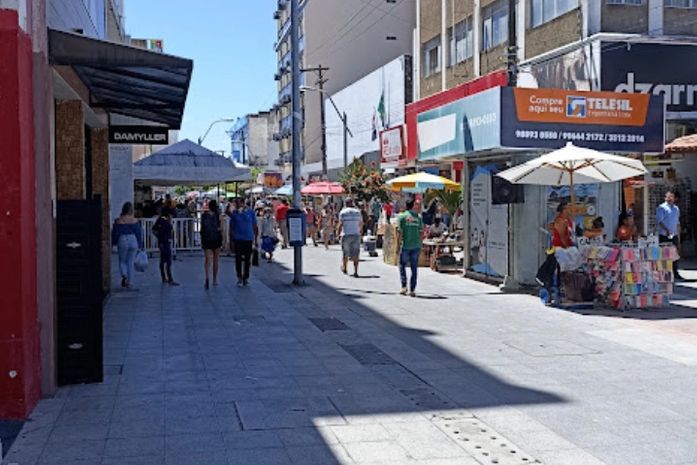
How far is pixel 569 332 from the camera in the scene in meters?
10.6

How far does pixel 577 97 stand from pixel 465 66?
574 inches

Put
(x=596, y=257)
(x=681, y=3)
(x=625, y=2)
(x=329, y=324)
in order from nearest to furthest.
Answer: (x=329, y=324)
(x=596, y=257)
(x=625, y=2)
(x=681, y=3)

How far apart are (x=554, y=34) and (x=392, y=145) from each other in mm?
7741

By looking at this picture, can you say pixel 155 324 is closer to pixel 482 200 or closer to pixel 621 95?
pixel 482 200

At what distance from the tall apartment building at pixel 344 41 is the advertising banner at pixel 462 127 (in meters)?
32.3

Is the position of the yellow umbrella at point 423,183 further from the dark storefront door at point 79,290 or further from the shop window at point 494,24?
the dark storefront door at point 79,290

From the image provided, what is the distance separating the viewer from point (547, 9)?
2195 cm

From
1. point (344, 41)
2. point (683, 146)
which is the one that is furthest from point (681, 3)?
point (344, 41)

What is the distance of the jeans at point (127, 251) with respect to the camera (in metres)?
14.5

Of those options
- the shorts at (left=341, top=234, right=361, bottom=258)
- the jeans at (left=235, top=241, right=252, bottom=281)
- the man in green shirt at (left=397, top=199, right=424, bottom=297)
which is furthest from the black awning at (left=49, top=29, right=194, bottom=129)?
the shorts at (left=341, top=234, right=361, bottom=258)

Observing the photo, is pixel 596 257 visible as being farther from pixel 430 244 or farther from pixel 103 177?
pixel 103 177

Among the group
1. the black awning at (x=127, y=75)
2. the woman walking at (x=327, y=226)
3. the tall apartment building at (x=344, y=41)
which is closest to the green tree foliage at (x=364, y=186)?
the woman walking at (x=327, y=226)

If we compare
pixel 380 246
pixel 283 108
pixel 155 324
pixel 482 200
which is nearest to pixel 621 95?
pixel 482 200

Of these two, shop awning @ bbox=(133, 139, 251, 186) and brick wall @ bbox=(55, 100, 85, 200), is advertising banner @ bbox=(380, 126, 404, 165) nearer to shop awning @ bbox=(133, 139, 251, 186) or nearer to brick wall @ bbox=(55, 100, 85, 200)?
shop awning @ bbox=(133, 139, 251, 186)
